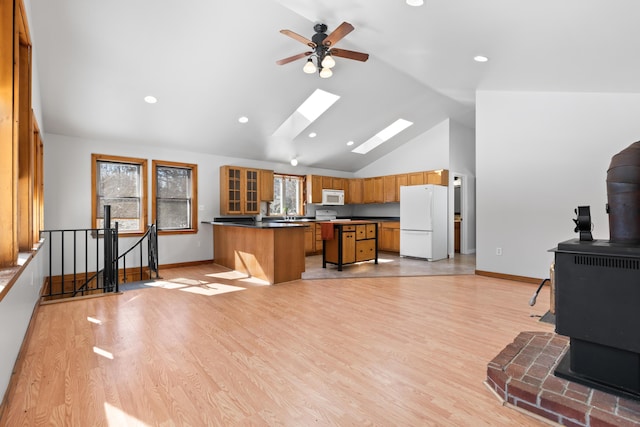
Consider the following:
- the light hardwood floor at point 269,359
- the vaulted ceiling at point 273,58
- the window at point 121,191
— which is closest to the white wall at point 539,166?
the vaulted ceiling at point 273,58

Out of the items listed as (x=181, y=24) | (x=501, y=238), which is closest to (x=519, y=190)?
(x=501, y=238)

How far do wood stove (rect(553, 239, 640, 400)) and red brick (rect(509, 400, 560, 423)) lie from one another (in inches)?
12.5

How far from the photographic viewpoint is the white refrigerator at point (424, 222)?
691 centimetres

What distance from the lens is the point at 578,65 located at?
3.46 metres

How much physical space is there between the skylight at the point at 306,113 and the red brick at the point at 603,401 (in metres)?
5.09

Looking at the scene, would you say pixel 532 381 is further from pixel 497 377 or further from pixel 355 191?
pixel 355 191

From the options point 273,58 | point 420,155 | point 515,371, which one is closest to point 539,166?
point 420,155

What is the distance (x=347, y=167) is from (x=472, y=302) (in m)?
5.82

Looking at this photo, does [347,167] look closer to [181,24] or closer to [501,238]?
[501,238]

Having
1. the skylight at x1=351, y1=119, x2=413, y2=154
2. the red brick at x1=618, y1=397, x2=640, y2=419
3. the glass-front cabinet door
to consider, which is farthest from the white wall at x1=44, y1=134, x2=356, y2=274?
the red brick at x1=618, y1=397, x2=640, y2=419

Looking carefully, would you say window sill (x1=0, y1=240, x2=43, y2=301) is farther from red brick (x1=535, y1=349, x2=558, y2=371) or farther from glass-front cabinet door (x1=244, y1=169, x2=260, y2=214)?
glass-front cabinet door (x1=244, y1=169, x2=260, y2=214)

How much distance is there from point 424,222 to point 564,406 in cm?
548

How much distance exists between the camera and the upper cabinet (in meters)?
6.68

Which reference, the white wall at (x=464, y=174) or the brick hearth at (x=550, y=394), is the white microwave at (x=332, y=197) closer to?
the white wall at (x=464, y=174)
